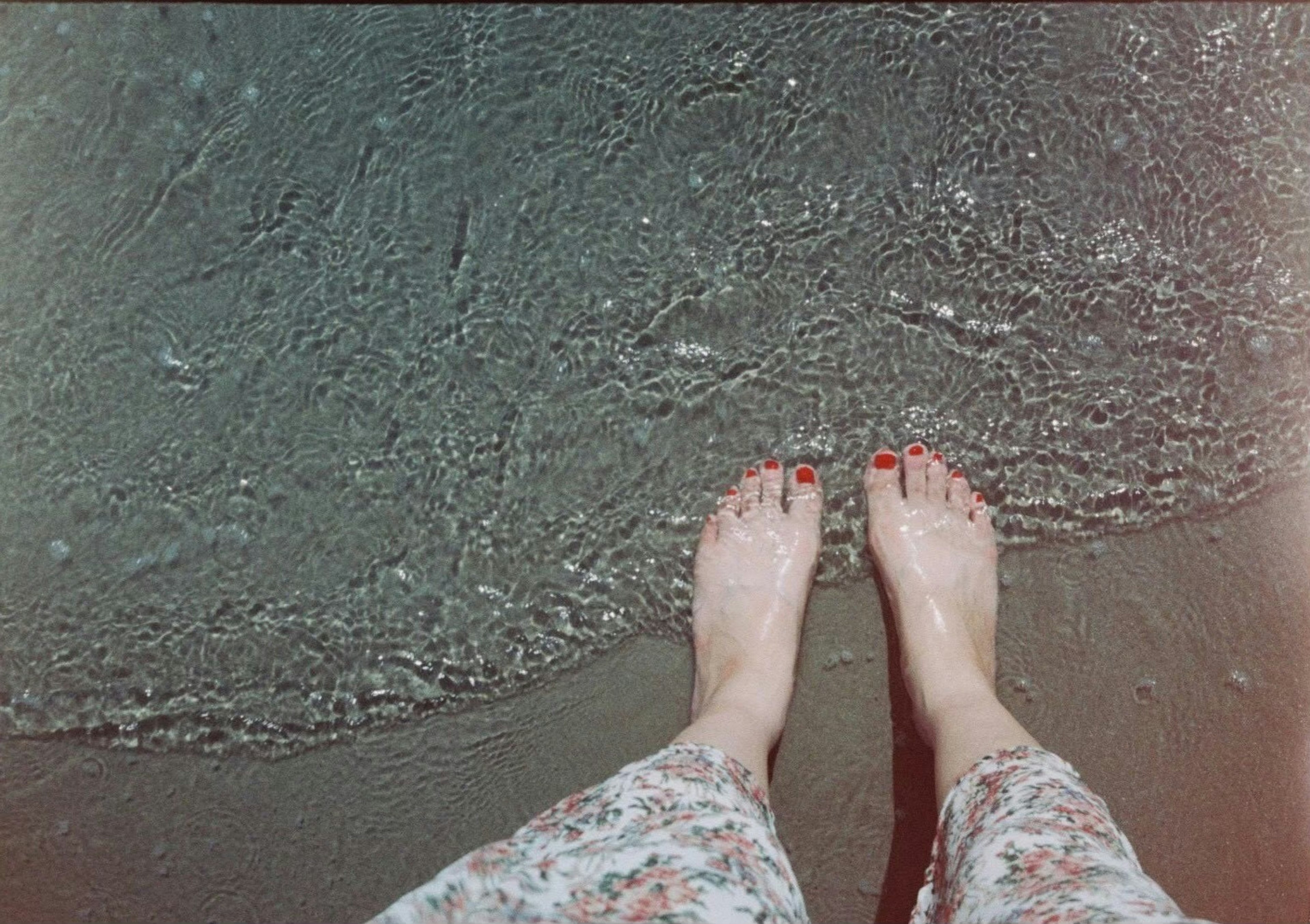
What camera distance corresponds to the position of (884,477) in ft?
6.35

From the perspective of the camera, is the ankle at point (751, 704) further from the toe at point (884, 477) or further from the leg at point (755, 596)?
the toe at point (884, 477)

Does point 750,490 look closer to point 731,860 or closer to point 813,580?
point 813,580

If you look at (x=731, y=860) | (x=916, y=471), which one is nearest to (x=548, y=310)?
(x=916, y=471)

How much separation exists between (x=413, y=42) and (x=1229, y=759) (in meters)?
2.14

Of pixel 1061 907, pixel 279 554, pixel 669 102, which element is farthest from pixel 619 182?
pixel 1061 907

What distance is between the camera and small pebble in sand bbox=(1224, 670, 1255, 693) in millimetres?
1800

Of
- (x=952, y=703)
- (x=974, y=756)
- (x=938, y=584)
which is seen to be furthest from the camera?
(x=938, y=584)

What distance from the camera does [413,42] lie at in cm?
210

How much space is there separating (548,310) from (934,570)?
916 mm

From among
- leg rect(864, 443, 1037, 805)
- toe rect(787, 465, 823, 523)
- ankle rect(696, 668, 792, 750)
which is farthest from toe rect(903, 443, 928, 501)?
ankle rect(696, 668, 792, 750)

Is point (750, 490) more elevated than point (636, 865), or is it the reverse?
point (750, 490)

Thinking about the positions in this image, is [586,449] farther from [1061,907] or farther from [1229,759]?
[1229,759]

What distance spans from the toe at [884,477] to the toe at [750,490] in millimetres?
216

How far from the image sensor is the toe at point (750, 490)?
6.35ft
